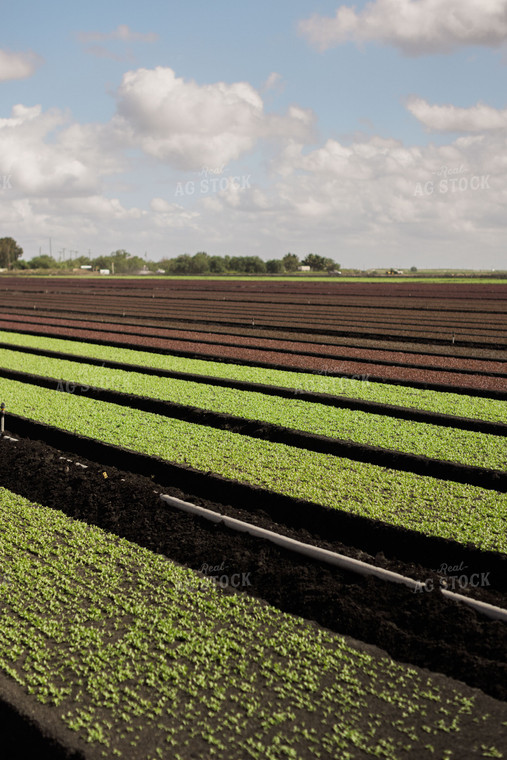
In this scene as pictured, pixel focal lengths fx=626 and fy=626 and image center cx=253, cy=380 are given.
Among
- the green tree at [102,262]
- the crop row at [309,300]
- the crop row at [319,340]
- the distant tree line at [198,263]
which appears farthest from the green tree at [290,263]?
the crop row at [319,340]

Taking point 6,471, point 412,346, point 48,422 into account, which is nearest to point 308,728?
point 6,471

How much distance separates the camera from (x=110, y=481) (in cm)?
924

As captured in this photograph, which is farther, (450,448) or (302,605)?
(450,448)

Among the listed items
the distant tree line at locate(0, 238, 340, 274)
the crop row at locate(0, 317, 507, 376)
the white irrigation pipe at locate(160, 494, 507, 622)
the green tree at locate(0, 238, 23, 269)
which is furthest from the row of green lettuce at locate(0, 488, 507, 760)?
the green tree at locate(0, 238, 23, 269)

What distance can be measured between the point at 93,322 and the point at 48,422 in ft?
63.3

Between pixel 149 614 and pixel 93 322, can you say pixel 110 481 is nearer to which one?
pixel 149 614

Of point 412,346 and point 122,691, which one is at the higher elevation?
point 412,346

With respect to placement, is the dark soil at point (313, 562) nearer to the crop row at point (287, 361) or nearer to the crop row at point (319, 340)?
the crop row at point (287, 361)

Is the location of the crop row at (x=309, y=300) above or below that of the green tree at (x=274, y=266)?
below

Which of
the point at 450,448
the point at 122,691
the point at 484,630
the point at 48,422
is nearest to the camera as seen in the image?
the point at 122,691

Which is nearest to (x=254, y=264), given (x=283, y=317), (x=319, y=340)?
(x=283, y=317)

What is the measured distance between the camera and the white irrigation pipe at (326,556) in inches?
238

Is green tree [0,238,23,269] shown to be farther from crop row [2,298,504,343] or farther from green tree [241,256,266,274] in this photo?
→ crop row [2,298,504,343]

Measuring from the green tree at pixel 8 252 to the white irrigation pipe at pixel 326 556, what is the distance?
136m
